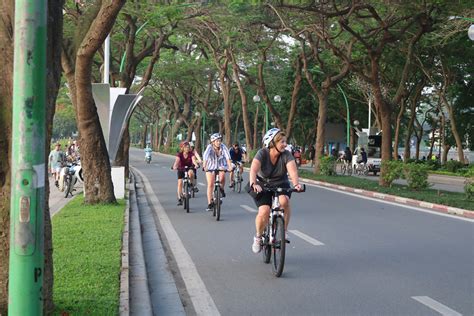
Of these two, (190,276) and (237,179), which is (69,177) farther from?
(190,276)

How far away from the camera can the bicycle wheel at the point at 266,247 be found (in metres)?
8.07

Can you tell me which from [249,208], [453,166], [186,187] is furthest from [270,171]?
[453,166]

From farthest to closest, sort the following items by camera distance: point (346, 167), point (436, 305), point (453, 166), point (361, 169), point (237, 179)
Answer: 1. point (453, 166)
2. point (361, 169)
3. point (346, 167)
4. point (237, 179)
5. point (436, 305)

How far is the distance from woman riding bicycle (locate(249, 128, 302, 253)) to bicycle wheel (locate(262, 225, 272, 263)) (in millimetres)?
60

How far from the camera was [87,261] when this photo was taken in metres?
7.75

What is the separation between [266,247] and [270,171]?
1.06 meters

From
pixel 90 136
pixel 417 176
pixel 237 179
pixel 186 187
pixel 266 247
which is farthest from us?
pixel 237 179

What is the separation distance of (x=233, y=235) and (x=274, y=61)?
32.2 meters

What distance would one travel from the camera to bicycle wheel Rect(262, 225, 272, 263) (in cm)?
807

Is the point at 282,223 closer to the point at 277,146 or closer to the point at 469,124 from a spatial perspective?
the point at 277,146

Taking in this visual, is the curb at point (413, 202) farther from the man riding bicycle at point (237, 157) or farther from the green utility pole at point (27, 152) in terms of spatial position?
the green utility pole at point (27, 152)

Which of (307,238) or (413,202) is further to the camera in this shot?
(413,202)

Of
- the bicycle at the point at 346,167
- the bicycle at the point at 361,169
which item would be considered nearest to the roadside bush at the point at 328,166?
the bicycle at the point at 346,167

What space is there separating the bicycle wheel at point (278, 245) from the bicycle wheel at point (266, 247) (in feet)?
0.94
